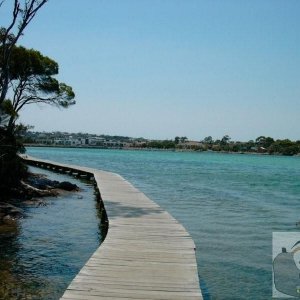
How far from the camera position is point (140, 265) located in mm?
6941

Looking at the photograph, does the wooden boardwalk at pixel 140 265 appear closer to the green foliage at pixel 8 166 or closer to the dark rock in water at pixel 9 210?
the dark rock in water at pixel 9 210

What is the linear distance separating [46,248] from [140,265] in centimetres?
386

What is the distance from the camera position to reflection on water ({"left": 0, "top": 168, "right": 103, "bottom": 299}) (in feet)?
24.4

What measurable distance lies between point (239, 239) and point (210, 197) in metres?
12.0

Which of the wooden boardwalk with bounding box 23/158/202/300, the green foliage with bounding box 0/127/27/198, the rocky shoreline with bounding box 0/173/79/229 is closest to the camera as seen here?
the wooden boardwalk with bounding box 23/158/202/300

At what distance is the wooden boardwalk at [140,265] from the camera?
5.70 m

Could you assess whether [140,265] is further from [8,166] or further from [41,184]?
[41,184]

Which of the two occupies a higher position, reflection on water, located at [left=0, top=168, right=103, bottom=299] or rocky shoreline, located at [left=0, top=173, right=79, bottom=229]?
rocky shoreline, located at [left=0, top=173, right=79, bottom=229]

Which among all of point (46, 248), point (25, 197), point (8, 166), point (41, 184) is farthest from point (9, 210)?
point (41, 184)

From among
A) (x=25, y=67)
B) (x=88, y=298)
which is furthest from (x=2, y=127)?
(x=88, y=298)

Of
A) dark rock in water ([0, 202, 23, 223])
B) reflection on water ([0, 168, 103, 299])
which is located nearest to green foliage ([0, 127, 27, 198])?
reflection on water ([0, 168, 103, 299])

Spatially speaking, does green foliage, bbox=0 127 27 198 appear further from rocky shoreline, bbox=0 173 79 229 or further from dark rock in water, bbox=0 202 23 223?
dark rock in water, bbox=0 202 23 223

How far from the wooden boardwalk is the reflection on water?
2.82 feet

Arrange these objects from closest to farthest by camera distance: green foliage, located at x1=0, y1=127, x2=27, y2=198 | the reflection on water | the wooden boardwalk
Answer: the wooden boardwalk < the reflection on water < green foliage, located at x1=0, y1=127, x2=27, y2=198
